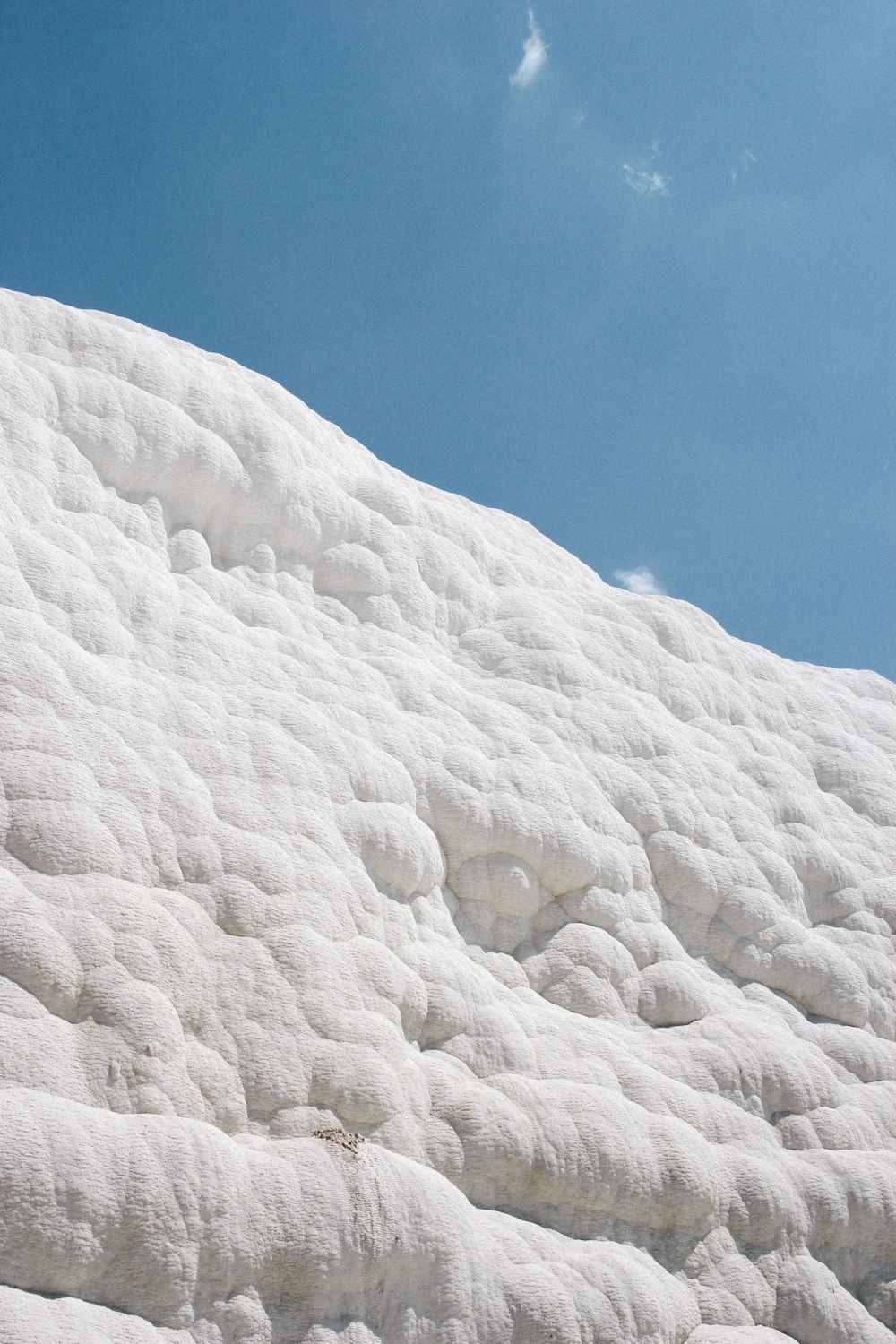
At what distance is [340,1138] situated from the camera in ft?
16.4

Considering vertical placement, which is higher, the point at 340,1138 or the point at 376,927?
the point at 376,927

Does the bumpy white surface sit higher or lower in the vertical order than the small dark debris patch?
higher

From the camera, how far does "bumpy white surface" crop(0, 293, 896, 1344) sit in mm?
4605

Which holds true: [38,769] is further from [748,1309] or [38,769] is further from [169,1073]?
[748,1309]

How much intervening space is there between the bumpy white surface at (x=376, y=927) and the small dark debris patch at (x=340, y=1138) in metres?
0.05

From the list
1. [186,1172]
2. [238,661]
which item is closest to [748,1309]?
[186,1172]

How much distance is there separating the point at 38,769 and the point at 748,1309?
170 inches

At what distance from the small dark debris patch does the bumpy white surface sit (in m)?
0.05

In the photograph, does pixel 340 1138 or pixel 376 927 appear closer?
pixel 340 1138

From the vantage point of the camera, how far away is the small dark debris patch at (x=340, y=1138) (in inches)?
194

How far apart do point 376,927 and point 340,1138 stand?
1.24 m

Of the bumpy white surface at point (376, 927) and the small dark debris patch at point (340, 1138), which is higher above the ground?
the bumpy white surface at point (376, 927)

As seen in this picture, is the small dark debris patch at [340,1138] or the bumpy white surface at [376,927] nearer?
the bumpy white surface at [376,927]

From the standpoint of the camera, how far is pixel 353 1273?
4.73 meters
